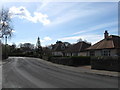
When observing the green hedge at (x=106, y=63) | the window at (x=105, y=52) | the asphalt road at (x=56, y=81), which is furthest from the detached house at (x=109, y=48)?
the asphalt road at (x=56, y=81)

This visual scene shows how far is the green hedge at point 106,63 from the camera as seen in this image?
63.9ft

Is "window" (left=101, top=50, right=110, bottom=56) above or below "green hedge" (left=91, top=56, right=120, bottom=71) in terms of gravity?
above

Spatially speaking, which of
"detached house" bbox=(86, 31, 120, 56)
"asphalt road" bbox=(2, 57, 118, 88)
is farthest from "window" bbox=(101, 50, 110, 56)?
"asphalt road" bbox=(2, 57, 118, 88)

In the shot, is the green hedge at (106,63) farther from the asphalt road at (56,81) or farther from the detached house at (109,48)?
the detached house at (109,48)

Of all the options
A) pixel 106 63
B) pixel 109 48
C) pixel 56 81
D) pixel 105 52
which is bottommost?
pixel 56 81

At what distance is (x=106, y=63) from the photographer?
824 inches

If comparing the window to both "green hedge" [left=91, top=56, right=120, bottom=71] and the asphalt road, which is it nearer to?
"green hedge" [left=91, top=56, right=120, bottom=71]

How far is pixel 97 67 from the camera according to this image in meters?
22.3

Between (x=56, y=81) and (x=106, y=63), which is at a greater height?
(x=106, y=63)

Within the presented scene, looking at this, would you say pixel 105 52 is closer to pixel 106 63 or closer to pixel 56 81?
pixel 106 63

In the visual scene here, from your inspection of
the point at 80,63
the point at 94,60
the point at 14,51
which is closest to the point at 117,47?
the point at 80,63

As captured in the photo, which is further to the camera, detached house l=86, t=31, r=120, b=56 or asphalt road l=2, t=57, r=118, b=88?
detached house l=86, t=31, r=120, b=56

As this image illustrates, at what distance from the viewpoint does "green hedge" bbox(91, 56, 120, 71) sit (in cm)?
1947

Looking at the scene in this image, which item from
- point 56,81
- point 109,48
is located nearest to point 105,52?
point 109,48
